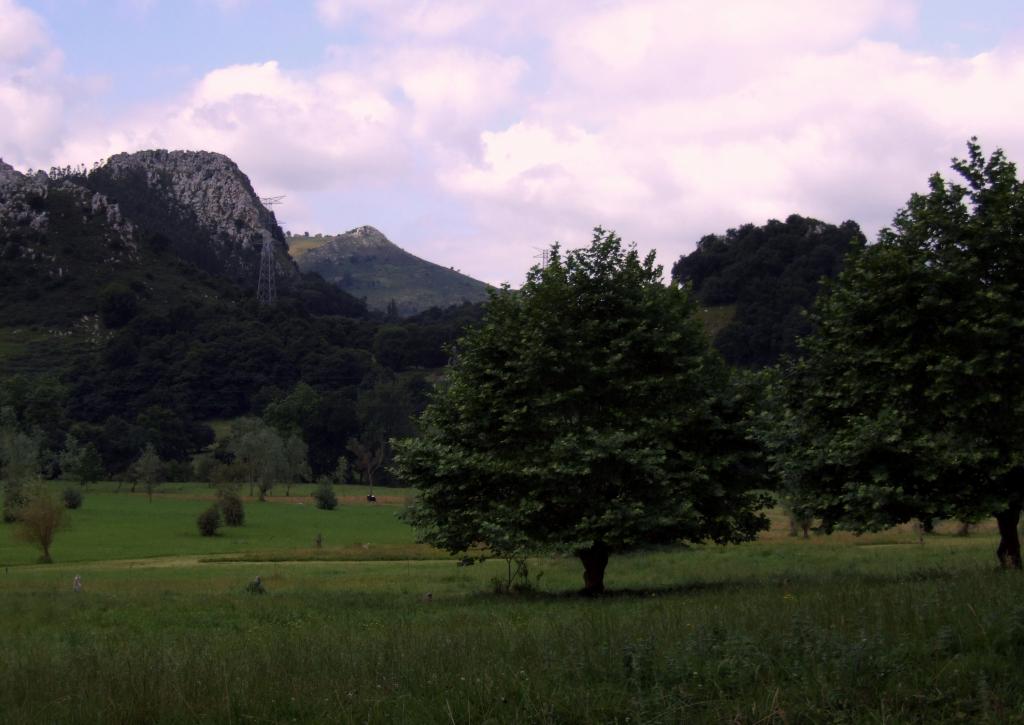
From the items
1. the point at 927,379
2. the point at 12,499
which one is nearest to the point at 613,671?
the point at 927,379

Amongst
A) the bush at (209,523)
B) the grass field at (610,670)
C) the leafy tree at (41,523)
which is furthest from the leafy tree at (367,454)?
the grass field at (610,670)

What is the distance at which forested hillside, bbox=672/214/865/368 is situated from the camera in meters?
137

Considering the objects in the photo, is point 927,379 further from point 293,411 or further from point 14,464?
point 293,411

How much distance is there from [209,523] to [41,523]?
18814 mm

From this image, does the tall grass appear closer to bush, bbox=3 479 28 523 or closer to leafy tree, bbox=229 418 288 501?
bush, bbox=3 479 28 523

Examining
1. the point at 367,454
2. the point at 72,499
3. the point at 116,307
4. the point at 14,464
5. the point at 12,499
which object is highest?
the point at 116,307

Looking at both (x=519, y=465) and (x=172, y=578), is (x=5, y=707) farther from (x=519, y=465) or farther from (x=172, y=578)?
(x=172, y=578)

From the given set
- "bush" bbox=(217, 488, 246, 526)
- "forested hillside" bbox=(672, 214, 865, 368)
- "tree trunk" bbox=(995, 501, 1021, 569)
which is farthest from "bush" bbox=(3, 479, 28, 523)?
"forested hillside" bbox=(672, 214, 865, 368)

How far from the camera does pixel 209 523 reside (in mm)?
74688

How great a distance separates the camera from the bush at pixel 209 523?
2923 inches

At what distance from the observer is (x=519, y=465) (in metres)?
24.2

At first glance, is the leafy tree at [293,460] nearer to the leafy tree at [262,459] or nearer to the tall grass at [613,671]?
the leafy tree at [262,459]

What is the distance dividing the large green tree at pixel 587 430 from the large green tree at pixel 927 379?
7.30ft

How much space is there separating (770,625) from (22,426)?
A: 15359 cm
